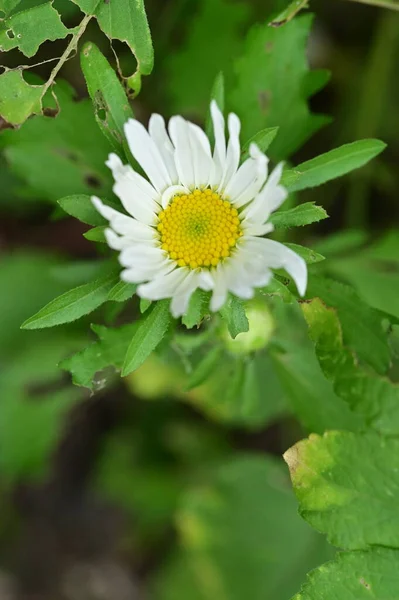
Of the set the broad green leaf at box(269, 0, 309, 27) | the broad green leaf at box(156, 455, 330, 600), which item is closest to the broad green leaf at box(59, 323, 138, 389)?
the broad green leaf at box(269, 0, 309, 27)

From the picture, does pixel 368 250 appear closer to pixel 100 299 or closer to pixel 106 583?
pixel 100 299

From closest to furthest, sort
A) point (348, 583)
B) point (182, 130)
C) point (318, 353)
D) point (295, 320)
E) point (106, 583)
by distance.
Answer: point (182, 130)
point (348, 583)
point (318, 353)
point (295, 320)
point (106, 583)

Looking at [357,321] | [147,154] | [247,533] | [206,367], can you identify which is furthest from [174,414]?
[147,154]

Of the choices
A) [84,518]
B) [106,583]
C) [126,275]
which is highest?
[126,275]

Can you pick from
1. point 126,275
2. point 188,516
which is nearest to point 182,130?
point 126,275

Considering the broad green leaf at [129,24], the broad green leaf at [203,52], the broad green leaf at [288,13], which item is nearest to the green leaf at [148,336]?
the broad green leaf at [129,24]
